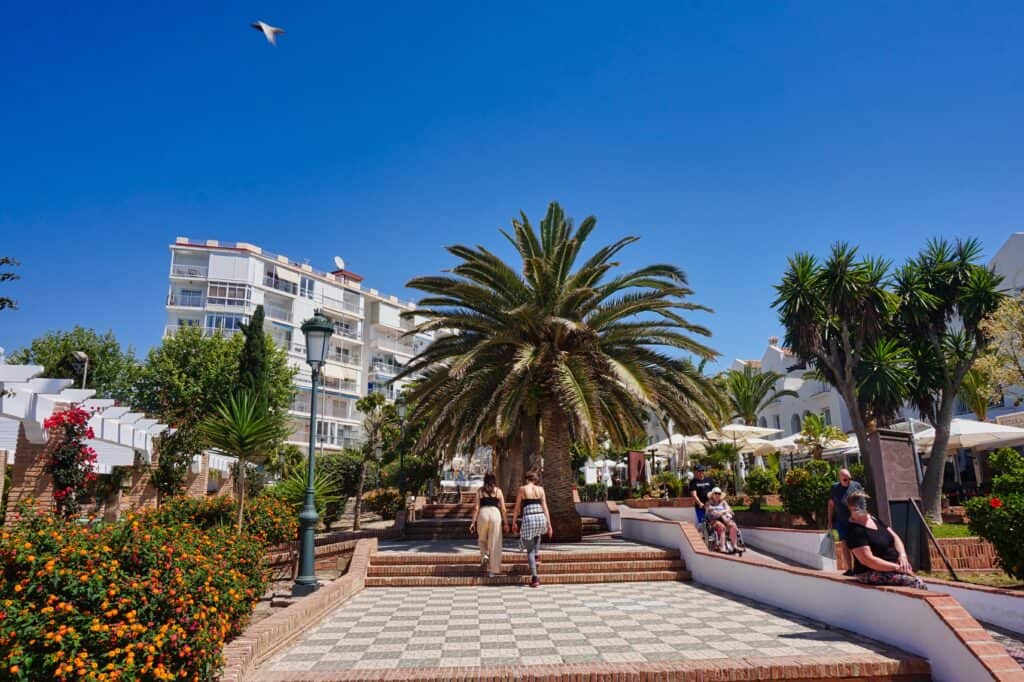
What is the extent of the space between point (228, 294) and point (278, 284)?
16.4 ft

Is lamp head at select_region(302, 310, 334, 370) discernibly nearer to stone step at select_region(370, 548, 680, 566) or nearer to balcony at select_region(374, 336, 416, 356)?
stone step at select_region(370, 548, 680, 566)

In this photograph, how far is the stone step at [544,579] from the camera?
11.1m

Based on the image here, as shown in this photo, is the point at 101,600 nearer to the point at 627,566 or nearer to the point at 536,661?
the point at 536,661

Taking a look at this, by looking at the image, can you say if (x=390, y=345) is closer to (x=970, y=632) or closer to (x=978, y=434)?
(x=978, y=434)

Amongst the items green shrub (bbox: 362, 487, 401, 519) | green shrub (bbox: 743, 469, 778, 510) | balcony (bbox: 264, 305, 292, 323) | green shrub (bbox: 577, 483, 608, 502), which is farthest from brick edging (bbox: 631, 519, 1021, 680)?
balcony (bbox: 264, 305, 292, 323)

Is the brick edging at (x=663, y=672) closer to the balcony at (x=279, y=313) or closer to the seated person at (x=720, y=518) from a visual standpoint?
the seated person at (x=720, y=518)

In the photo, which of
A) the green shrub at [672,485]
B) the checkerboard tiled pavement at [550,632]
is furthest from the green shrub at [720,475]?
the checkerboard tiled pavement at [550,632]

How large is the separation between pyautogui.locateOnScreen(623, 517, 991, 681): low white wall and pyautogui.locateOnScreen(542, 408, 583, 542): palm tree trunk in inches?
166

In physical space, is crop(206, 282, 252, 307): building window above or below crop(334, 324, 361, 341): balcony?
above

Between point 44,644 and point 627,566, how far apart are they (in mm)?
9455

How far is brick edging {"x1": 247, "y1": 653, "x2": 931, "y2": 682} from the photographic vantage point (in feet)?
17.7

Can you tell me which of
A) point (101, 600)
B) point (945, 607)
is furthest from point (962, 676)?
point (101, 600)

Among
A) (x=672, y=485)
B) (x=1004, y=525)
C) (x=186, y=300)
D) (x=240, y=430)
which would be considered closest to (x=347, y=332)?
(x=186, y=300)

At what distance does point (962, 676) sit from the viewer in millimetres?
5203
